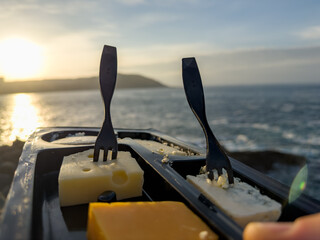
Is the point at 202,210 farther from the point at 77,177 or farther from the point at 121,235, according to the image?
the point at 77,177

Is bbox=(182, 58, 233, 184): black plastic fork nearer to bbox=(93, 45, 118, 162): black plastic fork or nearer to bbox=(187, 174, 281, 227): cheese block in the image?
bbox=(187, 174, 281, 227): cheese block

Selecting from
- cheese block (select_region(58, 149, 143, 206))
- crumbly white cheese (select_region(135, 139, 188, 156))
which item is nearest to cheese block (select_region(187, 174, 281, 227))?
cheese block (select_region(58, 149, 143, 206))

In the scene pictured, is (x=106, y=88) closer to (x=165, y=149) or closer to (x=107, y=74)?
(x=107, y=74)

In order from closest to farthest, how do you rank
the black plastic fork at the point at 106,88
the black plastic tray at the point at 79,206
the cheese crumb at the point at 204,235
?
the cheese crumb at the point at 204,235, the black plastic tray at the point at 79,206, the black plastic fork at the point at 106,88

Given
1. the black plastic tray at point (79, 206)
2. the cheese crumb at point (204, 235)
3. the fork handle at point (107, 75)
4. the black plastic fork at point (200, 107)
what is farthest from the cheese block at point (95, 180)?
the cheese crumb at point (204, 235)

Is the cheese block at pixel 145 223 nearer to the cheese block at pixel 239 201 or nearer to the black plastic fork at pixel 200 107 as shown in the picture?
the cheese block at pixel 239 201

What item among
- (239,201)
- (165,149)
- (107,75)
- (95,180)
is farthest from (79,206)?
(165,149)
